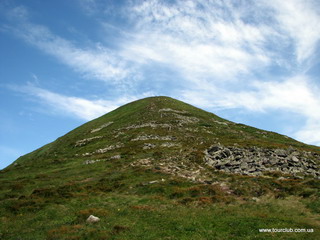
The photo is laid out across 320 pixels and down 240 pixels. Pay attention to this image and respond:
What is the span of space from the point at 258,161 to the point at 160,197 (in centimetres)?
2181

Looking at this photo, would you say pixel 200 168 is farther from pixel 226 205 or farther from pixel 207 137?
pixel 207 137

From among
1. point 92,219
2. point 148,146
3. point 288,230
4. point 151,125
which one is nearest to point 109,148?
point 148,146

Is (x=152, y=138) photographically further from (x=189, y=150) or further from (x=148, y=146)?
(x=189, y=150)

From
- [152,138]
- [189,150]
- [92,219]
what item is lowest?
[92,219]

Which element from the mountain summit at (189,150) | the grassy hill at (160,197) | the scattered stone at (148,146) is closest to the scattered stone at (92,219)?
the grassy hill at (160,197)

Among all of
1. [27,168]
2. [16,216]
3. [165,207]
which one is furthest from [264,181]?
[27,168]

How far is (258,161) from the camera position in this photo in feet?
140

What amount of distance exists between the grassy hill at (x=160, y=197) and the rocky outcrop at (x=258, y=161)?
1.06 feet

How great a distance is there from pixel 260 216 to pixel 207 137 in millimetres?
43670

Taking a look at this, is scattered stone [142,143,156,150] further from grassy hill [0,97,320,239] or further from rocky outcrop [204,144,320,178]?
rocky outcrop [204,144,320,178]

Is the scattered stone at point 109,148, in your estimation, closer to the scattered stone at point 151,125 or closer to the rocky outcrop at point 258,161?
the scattered stone at point 151,125

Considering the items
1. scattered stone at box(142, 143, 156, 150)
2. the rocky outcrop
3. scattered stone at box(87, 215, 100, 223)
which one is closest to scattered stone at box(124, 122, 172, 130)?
scattered stone at box(142, 143, 156, 150)

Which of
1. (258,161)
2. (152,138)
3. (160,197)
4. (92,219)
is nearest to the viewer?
(92,219)

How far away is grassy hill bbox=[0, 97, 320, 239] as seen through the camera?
1930 centimetres
